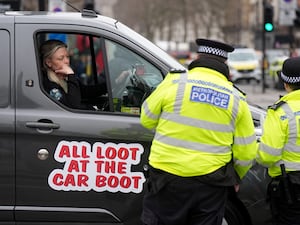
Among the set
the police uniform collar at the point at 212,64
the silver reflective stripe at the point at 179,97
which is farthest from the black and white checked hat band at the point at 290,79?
the silver reflective stripe at the point at 179,97

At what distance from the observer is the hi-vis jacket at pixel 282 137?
3.78 metres

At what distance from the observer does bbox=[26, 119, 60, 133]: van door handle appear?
430cm

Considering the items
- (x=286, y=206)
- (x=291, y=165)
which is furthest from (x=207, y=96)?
(x=286, y=206)

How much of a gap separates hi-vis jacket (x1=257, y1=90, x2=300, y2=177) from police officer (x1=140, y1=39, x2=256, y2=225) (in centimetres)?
28

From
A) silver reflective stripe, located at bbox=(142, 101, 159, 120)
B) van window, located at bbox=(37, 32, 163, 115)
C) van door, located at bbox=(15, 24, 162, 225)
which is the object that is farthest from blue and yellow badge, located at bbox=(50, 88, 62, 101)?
silver reflective stripe, located at bbox=(142, 101, 159, 120)

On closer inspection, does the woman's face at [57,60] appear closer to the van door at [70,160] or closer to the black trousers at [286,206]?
the van door at [70,160]

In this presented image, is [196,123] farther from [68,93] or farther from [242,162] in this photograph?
[68,93]

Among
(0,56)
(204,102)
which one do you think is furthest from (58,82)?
(204,102)

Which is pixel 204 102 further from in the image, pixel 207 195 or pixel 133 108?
pixel 133 108

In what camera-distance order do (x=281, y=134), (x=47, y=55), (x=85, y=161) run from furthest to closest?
1. (x=47, y=55)
2. (x=85, y=161)
3. (x=281, y=134)

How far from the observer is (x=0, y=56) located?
4.37 meters

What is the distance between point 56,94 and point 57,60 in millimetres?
313

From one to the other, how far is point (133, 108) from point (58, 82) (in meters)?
0.64

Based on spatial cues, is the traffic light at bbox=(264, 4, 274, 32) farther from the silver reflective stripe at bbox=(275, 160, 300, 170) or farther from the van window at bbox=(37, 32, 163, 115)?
the silver reflective stripe at bbox=(275, 160, 300, 170)
